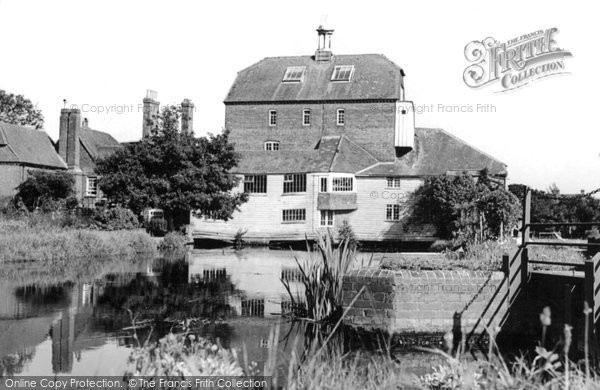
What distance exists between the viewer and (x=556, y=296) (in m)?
11.8

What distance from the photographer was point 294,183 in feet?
168

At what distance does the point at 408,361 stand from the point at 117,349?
4696 mm

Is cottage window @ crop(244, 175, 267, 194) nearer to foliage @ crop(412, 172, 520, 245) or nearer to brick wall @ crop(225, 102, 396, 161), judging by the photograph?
brick wall @ crop(225, 102, 396, 161)

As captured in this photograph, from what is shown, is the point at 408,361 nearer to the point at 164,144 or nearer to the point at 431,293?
the point at 431,293

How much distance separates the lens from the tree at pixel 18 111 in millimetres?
67188

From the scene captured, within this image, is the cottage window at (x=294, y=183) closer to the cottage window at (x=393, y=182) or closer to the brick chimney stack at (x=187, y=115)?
the cottage window at (x=393, y=182)

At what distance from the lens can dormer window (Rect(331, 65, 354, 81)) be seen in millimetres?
57812

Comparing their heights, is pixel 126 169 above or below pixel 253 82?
below

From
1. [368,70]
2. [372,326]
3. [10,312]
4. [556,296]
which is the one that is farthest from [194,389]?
[368,70]

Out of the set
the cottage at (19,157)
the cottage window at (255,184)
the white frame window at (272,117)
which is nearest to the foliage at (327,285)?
the cottage window at (255,184)

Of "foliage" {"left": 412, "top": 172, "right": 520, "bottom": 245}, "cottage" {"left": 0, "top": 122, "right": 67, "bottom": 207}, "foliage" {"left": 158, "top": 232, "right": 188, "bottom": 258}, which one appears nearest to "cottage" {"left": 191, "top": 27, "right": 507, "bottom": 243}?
"foliage" {"left": 412, "top": 172, "right": 520, "bottom": 245}

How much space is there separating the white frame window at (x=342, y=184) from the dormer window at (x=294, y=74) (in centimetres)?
1210

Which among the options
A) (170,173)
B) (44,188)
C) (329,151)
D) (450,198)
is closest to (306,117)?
(329,151)

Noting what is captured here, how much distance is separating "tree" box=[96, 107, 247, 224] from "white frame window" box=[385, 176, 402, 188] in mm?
12228
